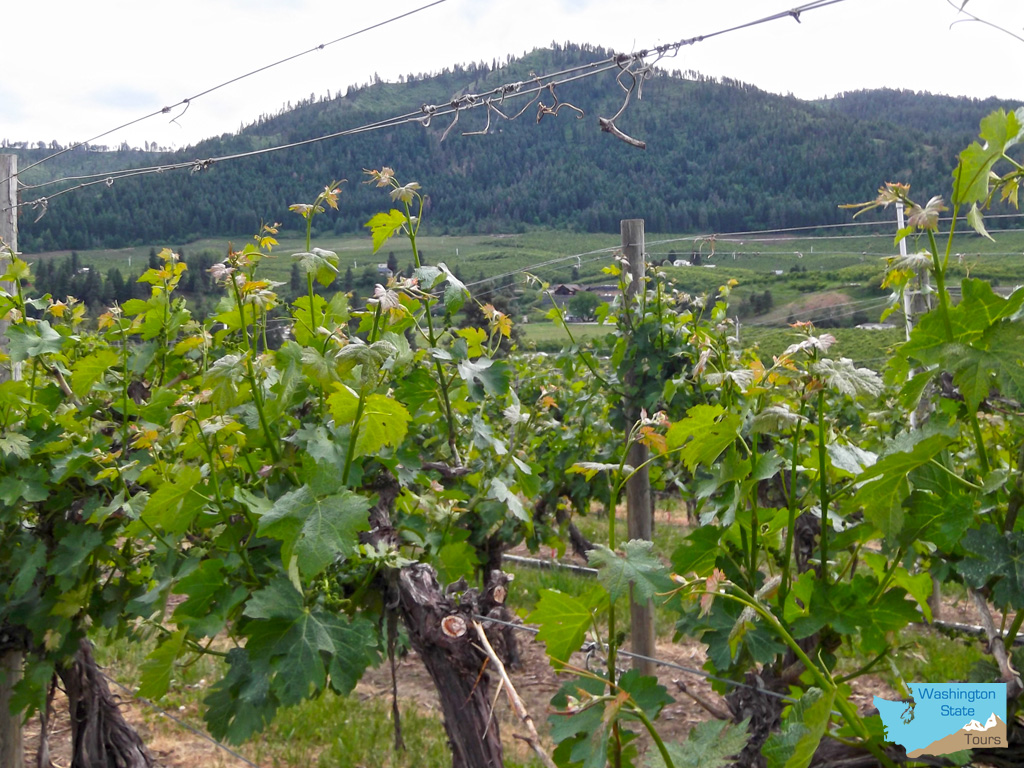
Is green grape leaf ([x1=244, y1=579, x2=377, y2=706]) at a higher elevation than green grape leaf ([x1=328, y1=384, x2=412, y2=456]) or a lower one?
lower

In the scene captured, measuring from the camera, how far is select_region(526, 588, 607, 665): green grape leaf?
150 cm

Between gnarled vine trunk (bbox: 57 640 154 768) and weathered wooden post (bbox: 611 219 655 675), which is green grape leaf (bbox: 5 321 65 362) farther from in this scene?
weathered wooden post (bbox: 611 219 655 675)

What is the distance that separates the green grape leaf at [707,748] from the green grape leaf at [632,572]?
0.23 meters

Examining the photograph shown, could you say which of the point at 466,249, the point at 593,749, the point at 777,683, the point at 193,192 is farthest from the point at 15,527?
the point at 466,249

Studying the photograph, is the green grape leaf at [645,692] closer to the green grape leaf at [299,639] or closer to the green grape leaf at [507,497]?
the green grape leaf at [299,639]

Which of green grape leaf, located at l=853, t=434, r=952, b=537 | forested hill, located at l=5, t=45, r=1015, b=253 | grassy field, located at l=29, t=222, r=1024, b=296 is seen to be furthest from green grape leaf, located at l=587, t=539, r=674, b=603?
forested hill, located at l=5, t=45, r=1015, b=253

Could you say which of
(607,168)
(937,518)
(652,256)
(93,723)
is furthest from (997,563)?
(607,168)

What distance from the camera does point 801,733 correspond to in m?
1.23

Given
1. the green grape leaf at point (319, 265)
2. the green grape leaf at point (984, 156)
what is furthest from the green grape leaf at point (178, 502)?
the green grape leaf at point (984, 156)

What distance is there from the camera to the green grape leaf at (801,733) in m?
1.07

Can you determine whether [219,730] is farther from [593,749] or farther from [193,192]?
[193,192]

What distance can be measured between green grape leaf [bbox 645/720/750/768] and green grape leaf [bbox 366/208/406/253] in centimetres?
126

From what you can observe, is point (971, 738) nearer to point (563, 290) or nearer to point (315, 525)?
point (315, 525)

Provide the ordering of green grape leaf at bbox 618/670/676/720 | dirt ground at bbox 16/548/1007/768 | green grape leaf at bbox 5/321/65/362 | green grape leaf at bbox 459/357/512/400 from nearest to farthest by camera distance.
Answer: green grape leaf at bbox 618/670/676/720 < green grape leaf at bbox 459/357/512/400 < green grape leaf at bbox 5/321/65/362 < dirt ground at bbox 16/548/1007/768
